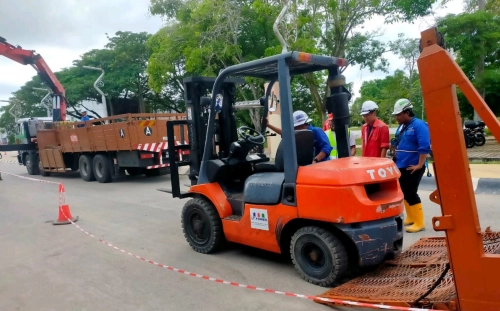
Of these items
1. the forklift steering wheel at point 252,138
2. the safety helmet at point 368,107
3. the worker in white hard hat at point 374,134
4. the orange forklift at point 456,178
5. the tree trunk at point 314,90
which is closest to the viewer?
the orange forklift at point 456,178

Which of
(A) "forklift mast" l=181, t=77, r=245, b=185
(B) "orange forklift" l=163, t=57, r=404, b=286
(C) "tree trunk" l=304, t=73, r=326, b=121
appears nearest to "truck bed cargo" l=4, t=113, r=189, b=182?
(A) "forklift mast" l=181, t=77, r=245, b=185

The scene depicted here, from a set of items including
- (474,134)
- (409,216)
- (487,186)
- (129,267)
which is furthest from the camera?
(474,134)

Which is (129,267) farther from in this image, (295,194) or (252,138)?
(295,194)

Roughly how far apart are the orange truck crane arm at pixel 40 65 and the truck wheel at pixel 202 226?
48.0 ft

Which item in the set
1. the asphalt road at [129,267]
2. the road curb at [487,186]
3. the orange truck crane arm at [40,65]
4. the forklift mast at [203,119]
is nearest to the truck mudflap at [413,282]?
the asphalt road at [129,267]

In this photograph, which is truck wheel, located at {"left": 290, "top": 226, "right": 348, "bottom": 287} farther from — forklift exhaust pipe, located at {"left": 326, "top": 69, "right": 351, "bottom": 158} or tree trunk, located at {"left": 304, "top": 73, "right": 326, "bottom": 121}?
tree trunk, located at {"left": 304, "top": 73, "right": 326, "bottom": 121}

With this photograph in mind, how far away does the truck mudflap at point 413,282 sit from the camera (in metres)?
3.08

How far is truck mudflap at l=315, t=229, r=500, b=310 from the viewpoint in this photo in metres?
3.08

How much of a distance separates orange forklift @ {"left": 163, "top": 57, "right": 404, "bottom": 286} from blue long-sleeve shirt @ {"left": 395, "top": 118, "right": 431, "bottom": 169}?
40.7 inches

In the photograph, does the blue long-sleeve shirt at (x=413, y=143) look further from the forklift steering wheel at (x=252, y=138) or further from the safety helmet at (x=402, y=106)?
the forklift steering wheel at (x=252, y=138)

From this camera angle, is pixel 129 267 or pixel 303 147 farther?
pixel 129 267

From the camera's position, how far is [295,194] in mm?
4055

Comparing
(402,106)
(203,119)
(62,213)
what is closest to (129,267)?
(203,119)

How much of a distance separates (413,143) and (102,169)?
34.3 feet
